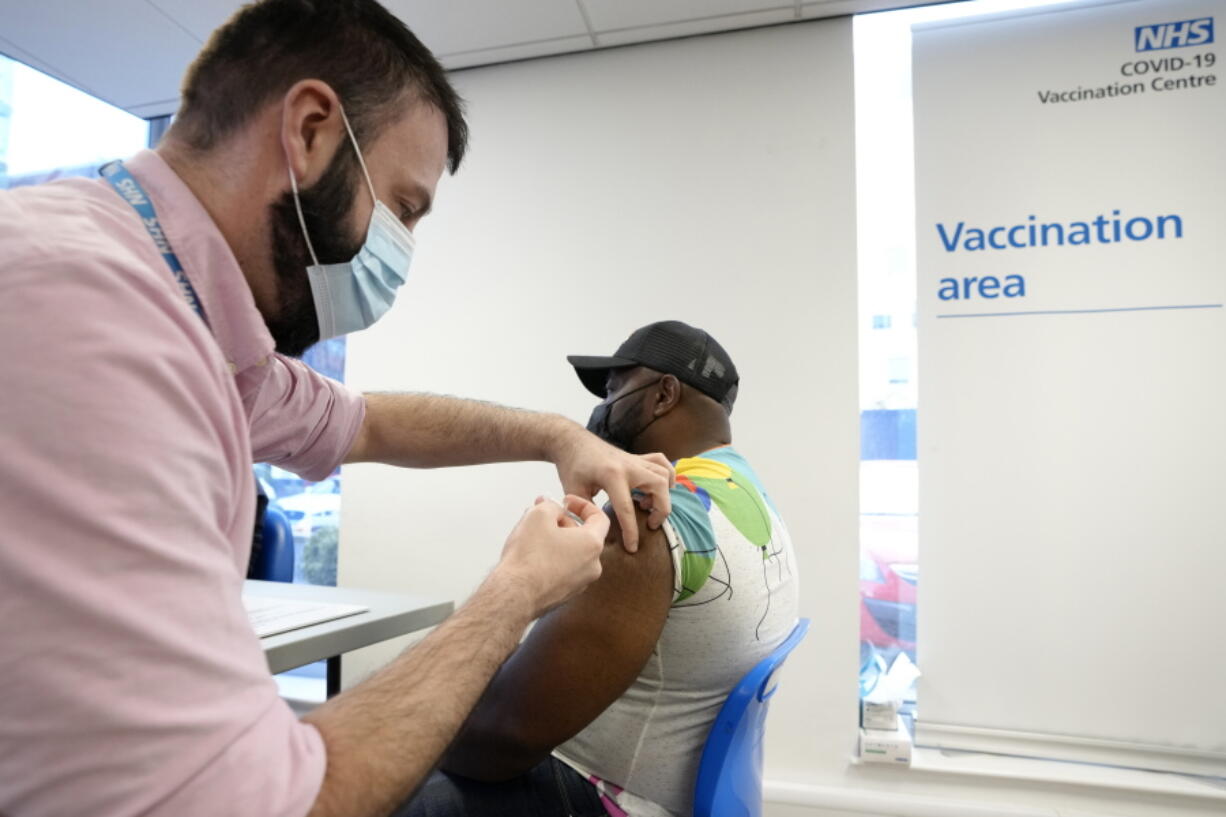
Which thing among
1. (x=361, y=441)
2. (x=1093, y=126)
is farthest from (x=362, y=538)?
(x=1093, y=126)

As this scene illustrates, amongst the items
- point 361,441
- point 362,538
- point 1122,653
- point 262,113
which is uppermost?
point 262,113

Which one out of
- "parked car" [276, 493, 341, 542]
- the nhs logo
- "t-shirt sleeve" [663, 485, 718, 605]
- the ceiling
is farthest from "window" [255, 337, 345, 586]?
the nhs logo

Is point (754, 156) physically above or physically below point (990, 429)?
above

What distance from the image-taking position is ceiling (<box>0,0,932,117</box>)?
→ 2.39 metres

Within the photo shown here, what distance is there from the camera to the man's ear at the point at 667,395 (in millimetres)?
1556

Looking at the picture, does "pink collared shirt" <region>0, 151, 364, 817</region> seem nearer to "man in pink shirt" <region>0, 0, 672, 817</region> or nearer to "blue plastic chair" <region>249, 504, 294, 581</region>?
"man in pink shirt" <region>0, 0, 672, 817</region>

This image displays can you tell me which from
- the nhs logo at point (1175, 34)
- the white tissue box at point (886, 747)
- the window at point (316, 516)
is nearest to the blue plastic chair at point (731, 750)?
the white tissue box at point (886, 747)

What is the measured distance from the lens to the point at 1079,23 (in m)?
2.27

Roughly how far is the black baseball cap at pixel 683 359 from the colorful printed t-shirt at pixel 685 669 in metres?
0.44

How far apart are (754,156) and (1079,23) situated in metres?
1.08

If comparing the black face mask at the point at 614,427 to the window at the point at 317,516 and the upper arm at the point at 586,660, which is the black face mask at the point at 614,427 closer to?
the upper arm at the point at 586,660

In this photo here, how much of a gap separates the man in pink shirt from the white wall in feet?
5.02

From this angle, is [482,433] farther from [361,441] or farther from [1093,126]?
[1093,126]

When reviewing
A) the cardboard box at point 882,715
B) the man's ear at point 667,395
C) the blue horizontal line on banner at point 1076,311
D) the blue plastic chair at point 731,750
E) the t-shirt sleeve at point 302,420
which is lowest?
the cardboard box at point 882,715
